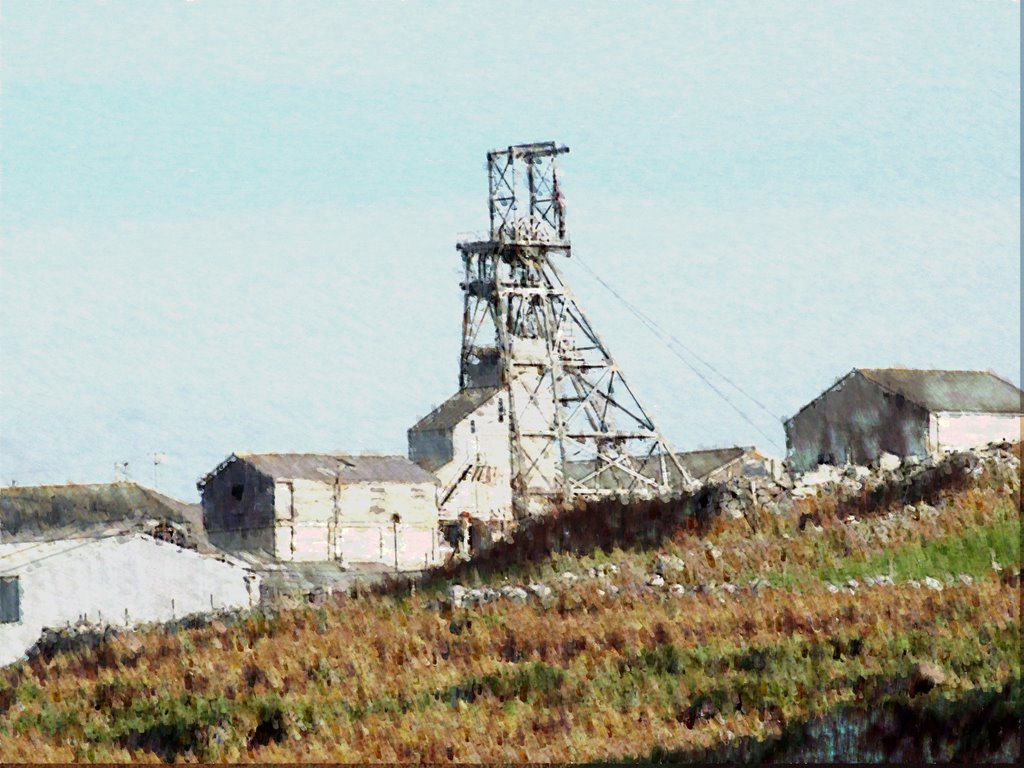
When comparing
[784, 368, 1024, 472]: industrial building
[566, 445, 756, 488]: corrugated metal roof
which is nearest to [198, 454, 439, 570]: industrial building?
[566, 445, 756, 488]: corrugated metal roof

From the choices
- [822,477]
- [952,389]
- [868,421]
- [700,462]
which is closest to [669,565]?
[822,477]

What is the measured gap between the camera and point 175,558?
63.5 metres

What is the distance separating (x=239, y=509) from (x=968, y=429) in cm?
2982

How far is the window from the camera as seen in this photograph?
59.9 meters

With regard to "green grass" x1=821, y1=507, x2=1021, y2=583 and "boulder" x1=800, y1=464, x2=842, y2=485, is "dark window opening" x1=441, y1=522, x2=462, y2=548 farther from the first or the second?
"green grass" x1=821, y1=507, x2=1021, y2=583

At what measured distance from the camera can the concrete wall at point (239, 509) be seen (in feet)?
264

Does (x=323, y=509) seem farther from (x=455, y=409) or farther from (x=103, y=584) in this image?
(x=103, y=584)

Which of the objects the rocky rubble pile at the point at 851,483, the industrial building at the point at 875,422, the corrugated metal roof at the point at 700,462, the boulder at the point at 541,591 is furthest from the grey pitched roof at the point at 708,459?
the boulder at the point at 541,591

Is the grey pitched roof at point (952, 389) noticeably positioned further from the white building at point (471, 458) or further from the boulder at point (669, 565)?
the boulder at point (669, 565)

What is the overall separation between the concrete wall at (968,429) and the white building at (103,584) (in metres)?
24.1

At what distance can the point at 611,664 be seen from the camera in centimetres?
2314

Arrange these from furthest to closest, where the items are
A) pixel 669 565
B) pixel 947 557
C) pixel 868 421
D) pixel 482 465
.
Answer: pixel 482 465
pixel 868 421
pixel 669 565
pixel 947 557

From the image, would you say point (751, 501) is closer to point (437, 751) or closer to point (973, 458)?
point (973, 458)

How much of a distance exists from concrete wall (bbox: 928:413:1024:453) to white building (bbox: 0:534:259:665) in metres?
24.1
